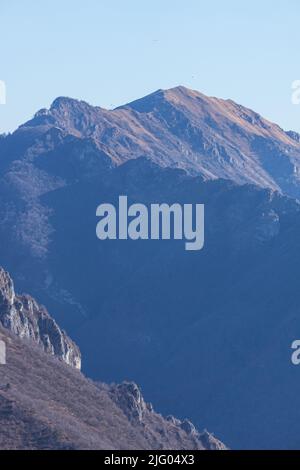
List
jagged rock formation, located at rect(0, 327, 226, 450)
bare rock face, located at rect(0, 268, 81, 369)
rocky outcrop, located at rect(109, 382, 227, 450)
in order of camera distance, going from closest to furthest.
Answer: jagged rock formation, located at rect(0, 327, 226, 450), rocky outcrop, located at rect(109, 382, 227, 450), bare rock face, located at rect(0, 268, 81, 369)

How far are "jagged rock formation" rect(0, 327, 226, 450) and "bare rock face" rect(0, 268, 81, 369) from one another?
14.4 ft

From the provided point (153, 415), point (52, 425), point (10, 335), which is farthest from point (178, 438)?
point (52, 425)

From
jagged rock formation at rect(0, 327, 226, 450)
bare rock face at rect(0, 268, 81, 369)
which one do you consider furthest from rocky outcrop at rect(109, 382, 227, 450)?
bare rock face at rect(0, 268, 81, 369)

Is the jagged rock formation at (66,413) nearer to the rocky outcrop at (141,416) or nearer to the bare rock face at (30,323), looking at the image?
the rocky outcrop at (141,416)

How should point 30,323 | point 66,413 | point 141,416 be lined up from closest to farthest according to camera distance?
Result: point 66,413, point 141,416, point 30,323

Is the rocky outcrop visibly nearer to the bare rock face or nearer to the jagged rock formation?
the jagged rock formation

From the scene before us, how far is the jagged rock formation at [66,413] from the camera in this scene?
12338cm

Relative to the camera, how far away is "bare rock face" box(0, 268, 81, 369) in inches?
6398

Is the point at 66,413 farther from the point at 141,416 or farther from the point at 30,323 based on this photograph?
the point at 30,323

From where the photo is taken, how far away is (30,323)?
556 ft

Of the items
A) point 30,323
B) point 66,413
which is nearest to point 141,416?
point 66,413

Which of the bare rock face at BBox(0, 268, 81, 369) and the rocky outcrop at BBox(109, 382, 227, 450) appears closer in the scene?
the rocky outcrop at BBox(109, 382, 227, 450)

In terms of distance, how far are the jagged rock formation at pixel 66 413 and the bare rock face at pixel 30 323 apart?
438 cm

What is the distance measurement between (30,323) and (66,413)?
A: 119 ft
